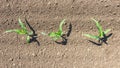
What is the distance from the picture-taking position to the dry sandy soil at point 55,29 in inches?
89.0

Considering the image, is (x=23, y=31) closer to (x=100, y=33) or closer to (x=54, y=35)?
(x=54, y=35)

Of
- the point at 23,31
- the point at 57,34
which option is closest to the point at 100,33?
the point at 57,34

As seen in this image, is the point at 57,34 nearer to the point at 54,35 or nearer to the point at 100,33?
the point at 54,35

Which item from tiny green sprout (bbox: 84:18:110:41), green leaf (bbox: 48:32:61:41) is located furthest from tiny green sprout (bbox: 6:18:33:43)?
tiny green sprout (bbox: 84:18:110:41)

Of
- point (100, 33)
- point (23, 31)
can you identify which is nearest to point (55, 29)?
point (23, 31)

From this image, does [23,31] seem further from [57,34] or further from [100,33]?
[100,33]

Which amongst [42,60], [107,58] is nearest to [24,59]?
[42,60]

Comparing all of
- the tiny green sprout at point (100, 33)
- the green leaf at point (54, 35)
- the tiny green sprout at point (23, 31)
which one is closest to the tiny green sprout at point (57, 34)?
the green leaf at point (54, 35)

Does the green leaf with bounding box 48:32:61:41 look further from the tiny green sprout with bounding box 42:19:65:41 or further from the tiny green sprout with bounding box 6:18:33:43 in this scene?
the tiny green sprout with bounding box 6:18:33:43

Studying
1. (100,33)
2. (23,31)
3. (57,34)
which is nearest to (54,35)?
(57,34)

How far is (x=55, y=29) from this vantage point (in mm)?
2314

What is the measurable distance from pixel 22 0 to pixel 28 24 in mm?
216

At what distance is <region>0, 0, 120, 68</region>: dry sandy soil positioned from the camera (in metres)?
2.26

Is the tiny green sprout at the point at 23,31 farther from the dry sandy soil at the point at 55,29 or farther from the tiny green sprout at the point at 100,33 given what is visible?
the tiny green sprout at the point at 100,33
